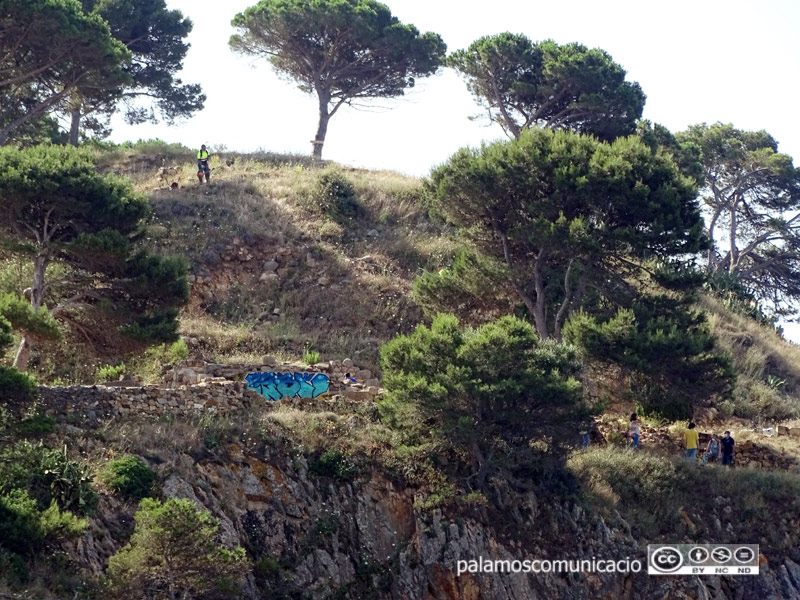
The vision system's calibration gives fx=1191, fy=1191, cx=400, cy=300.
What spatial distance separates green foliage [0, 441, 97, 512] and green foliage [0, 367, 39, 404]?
0.79 m

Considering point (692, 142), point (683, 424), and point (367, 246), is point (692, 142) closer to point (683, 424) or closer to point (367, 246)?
point (367, 246)

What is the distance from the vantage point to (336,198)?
41375mm

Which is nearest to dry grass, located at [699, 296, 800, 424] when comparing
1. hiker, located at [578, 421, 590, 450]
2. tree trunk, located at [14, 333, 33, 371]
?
hiker, located at [578, 421, 590, 450]

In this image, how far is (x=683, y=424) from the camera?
29156 mm

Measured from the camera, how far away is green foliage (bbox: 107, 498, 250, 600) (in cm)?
1702

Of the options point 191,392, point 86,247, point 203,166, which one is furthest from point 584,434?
point 203,166

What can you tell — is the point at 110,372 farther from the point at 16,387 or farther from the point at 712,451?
the point at 712,451

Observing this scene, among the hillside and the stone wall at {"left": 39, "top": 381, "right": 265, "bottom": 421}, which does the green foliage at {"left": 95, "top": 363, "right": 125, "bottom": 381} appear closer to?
the hillside

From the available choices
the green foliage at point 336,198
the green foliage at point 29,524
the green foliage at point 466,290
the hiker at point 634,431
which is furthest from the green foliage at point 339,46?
the green foliage at point 29,524

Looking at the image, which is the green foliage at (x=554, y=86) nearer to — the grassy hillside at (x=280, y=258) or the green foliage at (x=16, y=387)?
the grassy hillside at (x=280, y=258)

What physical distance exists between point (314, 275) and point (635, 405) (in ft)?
36.4

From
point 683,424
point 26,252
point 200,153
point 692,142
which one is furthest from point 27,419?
point 692,142

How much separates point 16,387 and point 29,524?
2713 millimetres

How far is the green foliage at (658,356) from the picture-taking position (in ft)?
90.4
